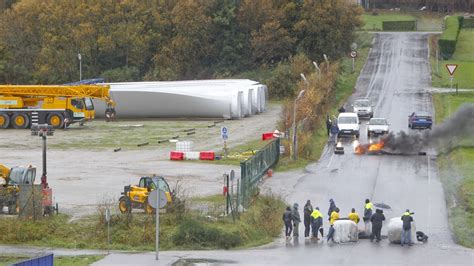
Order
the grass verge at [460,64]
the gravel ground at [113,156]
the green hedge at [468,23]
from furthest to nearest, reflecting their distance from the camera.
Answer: the green hedge at [468,23], the grass verge at [460,64], the gravel ground at [113,156]

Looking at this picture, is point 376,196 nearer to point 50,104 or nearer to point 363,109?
point 363,109

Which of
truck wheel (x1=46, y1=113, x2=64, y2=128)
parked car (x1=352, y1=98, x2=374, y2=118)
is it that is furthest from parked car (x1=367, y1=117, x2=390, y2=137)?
truck wheel (x1=46, y1=113, x2=64, y2=128)

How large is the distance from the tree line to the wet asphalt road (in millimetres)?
11761

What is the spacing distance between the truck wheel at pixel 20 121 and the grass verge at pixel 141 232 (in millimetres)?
38272

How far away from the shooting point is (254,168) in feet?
140

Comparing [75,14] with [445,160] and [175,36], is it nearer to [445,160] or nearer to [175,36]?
[175,36]

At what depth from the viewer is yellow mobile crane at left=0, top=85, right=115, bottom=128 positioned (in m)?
71.1

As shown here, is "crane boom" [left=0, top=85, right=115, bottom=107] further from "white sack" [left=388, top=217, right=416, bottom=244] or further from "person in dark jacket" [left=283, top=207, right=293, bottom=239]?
"white sack" [left=388, top=217, right=416, bottom=244]

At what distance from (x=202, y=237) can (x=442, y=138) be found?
27.8 meters

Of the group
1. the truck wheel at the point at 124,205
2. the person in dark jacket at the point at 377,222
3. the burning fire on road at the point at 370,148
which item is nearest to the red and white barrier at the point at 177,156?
the burning fire on road at the point at 370,148

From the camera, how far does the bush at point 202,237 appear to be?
31391 mm

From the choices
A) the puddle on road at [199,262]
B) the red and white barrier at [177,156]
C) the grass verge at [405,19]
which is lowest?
the puddle on road at [199,262]

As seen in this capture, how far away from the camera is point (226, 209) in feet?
116

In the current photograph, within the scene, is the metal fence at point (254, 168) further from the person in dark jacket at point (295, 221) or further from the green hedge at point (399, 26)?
the green hedge at point (399, 26)
